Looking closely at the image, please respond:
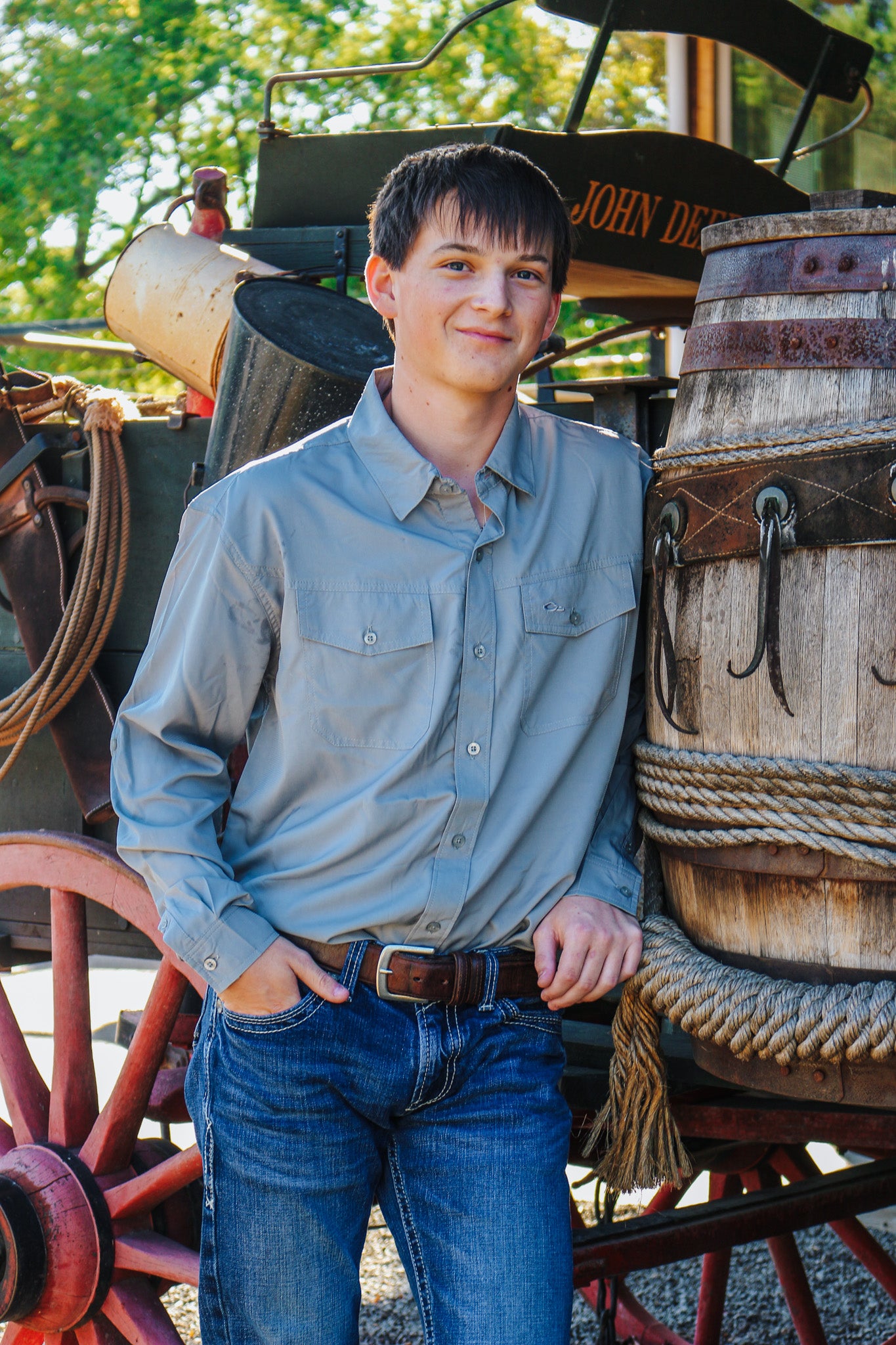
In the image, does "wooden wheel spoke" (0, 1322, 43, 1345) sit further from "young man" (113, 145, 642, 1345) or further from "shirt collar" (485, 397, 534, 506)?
"shirt collar" (485, 397, 534, 506)

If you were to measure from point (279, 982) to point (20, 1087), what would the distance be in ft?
3.42

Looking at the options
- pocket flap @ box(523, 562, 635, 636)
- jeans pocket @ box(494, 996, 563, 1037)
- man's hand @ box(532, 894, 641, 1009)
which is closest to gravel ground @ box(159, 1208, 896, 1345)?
jeans pocket @ box(494, 996, 563, 1037)

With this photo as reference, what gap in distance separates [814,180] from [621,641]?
450 centimetres

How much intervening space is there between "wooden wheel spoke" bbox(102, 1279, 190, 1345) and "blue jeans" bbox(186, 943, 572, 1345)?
0.48 metres

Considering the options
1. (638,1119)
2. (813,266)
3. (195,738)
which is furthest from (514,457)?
(638,1119)

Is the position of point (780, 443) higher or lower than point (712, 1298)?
higher

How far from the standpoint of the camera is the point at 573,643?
5.59ft

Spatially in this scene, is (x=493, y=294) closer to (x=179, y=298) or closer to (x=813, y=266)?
(x=813, y=266)

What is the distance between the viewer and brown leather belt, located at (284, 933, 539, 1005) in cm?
162

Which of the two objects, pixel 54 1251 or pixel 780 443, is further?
pixel 54 1251

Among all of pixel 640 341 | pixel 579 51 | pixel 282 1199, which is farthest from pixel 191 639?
pixel 579 51

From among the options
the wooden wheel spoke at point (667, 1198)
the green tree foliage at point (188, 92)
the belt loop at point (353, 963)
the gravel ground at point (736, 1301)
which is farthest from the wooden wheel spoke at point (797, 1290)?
the green tree foliage at point (188, 92)

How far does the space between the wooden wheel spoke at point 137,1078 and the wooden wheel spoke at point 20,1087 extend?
0.64ft

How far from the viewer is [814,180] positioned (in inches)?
221
